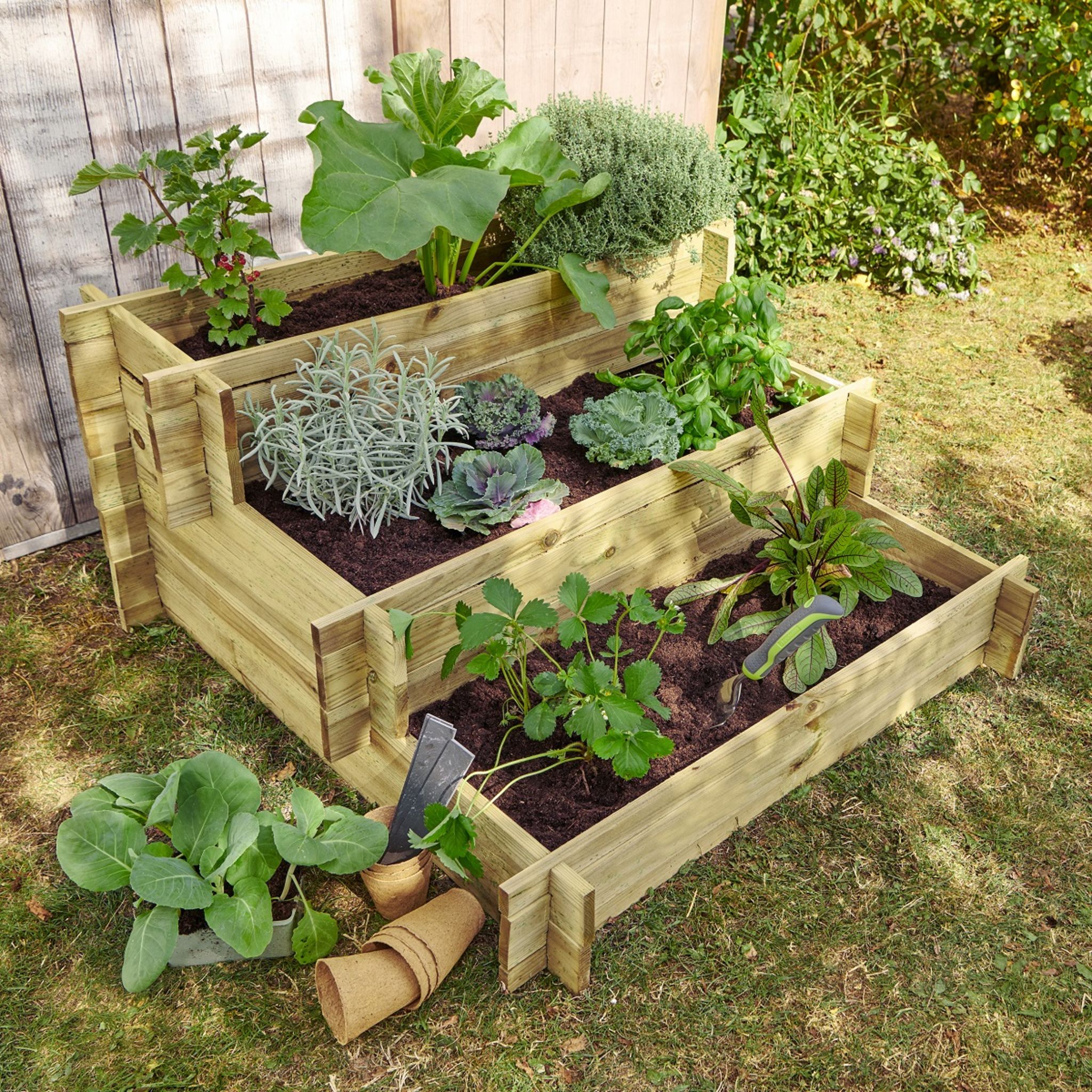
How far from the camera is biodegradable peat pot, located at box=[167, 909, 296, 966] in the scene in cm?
225

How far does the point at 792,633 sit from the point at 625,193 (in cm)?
140

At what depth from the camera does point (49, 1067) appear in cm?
212

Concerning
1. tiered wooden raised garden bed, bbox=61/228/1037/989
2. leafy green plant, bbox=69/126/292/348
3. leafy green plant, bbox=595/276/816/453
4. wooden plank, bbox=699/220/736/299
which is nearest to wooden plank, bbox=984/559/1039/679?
tiered wooden raised garden bed, bbox=61/228/1037/989

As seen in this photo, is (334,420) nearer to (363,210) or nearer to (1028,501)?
(363,210)

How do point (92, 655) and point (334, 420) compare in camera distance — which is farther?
point (92, 655)

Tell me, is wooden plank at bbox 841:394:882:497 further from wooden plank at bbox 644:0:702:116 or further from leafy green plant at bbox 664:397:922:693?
wooden plank at bbox 644:0:702:116

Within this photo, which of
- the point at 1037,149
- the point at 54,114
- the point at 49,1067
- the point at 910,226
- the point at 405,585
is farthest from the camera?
the point at 1037,149

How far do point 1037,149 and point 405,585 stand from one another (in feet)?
15.9

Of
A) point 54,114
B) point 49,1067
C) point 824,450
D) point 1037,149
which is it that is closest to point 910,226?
point 1037,149

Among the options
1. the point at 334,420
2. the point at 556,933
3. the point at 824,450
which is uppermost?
the point at 334,420

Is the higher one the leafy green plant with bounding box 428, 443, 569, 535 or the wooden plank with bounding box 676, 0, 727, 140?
the wooden plank with bounding box 676, 0, 727, 140

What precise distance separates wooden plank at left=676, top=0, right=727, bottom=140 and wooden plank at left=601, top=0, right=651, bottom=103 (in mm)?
242

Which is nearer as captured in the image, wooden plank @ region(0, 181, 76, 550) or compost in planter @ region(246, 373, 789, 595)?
compost in planter @ region(246, 373, 789, 595)

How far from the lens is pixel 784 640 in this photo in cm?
265
